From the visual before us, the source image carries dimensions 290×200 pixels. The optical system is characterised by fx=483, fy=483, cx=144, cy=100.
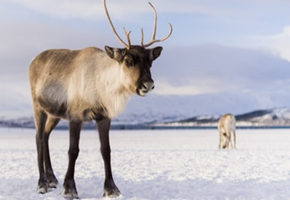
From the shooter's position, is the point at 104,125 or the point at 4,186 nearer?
the point at 104,125

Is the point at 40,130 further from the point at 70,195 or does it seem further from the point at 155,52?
the point at 155,52

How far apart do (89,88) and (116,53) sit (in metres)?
0.90

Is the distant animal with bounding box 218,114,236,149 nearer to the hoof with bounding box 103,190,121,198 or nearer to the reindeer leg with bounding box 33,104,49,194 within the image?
the reindeer leg with bounding box 33,104,49,194

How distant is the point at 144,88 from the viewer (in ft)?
23.0

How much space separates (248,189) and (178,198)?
1555 mm

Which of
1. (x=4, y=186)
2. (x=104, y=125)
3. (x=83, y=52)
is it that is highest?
(x=83, y=52)

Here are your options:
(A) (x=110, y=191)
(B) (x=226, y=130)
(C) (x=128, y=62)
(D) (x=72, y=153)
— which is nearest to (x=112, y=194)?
(A) (x=110, y=191)

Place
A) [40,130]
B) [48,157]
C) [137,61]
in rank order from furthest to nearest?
[48,157] < [40,130] < [137,61]

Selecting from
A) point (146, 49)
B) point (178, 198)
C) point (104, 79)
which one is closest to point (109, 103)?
point (104, 79)

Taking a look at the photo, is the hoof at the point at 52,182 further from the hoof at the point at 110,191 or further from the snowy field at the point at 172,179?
the hoof at the point at 110,191

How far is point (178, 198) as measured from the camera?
8.02 m

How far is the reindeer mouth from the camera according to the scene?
275 inches

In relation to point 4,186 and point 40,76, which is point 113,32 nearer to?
point 40,76

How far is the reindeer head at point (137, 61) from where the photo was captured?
23.1ft
